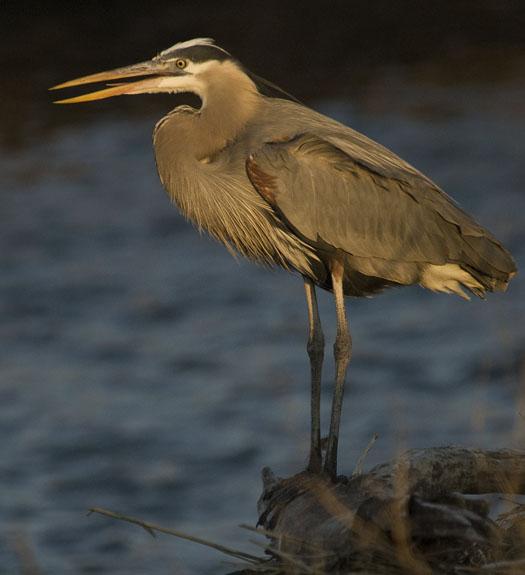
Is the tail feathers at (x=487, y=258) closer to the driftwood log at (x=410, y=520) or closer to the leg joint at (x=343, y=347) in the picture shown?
the leg joint at (x=343, y=347)

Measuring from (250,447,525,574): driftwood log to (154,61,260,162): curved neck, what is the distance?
1.71 metres

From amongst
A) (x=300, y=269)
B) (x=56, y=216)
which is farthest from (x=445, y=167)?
(x=300, y=269)

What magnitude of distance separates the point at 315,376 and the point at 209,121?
1.29 m

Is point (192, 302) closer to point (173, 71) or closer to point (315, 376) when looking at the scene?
point (315, 376)

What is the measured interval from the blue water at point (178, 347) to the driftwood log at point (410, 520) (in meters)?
5.75

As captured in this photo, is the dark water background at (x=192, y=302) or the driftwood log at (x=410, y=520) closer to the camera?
the driftwood log at (x=410, y=520)

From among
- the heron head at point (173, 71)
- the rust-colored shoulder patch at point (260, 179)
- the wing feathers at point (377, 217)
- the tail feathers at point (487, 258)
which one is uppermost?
the heron head at point (173, 71)

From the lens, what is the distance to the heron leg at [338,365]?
6.76m

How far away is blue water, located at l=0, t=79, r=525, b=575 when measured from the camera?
13906mm

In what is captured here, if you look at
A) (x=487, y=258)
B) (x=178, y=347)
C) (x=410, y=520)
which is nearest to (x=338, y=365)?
(x=487, y=258)

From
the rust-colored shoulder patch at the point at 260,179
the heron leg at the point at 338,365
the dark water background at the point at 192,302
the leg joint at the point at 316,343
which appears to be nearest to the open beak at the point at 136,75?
the rust-colored shoulder patch at the point at 260,179

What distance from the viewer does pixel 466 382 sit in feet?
48.5

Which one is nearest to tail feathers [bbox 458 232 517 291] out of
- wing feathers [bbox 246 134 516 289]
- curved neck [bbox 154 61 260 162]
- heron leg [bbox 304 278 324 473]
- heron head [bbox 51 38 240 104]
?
wing feathers [bbox 246 134 516 289]

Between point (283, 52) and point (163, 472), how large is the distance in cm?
688
